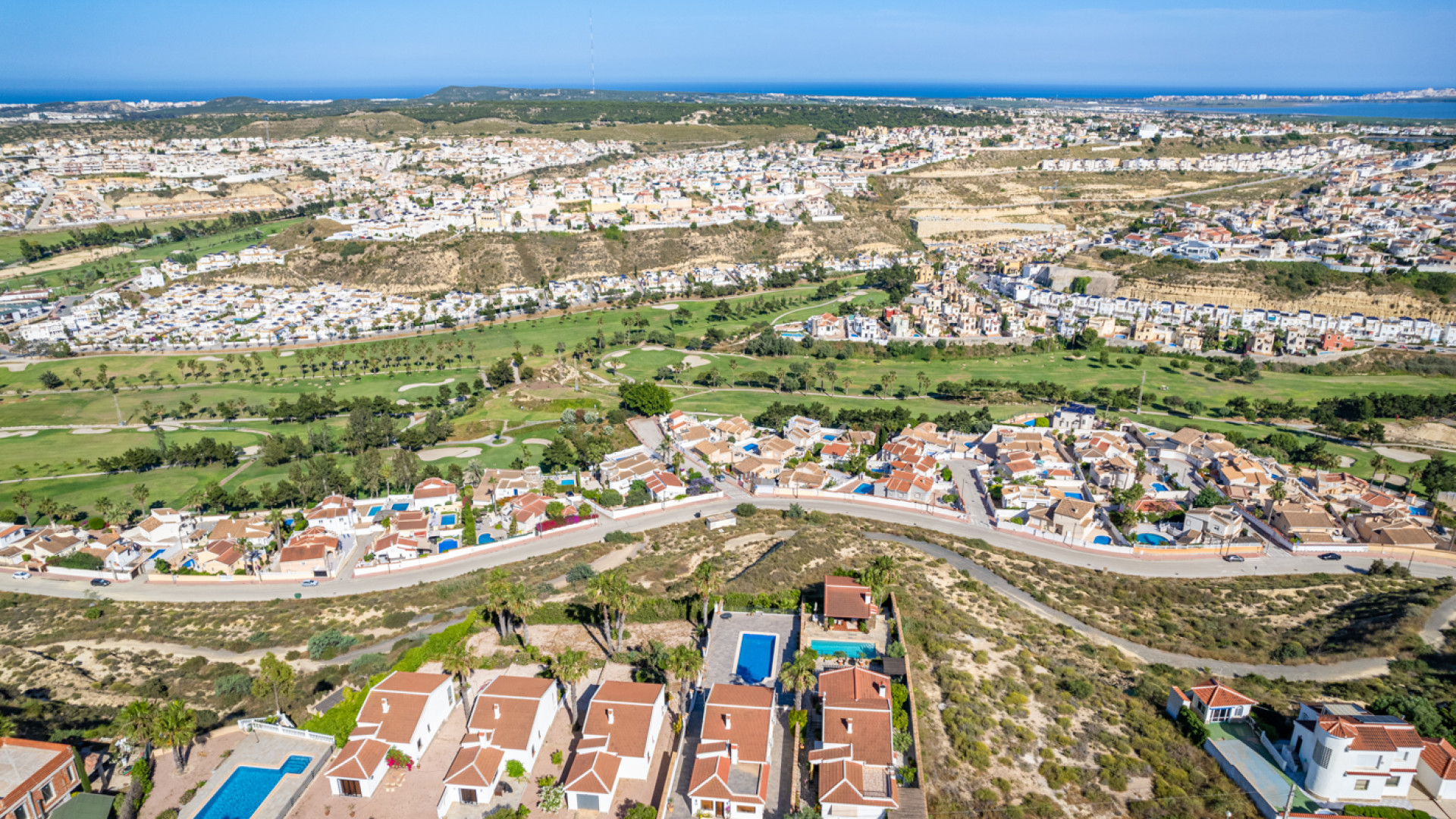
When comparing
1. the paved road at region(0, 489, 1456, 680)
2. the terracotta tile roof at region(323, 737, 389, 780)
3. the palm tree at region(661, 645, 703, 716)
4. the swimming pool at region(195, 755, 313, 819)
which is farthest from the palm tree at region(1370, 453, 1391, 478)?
the swimming pool at region(195, 755, 313, 819)

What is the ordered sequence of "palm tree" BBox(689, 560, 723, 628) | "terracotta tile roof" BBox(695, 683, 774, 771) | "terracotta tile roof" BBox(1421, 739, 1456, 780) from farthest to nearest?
"palm tree" BBox(689, 560, 723, 628)
"terracotta tile roof" BBox(695, 683, 774, 771)
"terracotta tile roof" BBox(1421, 739, 1456, 780)

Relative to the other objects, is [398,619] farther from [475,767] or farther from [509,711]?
[475,767]

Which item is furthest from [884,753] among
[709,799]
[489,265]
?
[489,265]

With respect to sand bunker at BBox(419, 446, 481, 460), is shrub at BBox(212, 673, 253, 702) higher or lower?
higher

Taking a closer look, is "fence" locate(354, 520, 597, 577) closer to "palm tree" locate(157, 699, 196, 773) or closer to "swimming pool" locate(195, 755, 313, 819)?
"palm tree" locate(157, 699, 196, 773)

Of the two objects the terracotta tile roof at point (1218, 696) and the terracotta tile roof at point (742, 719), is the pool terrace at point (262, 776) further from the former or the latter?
the terracotta tile roof at point (1218, 696)

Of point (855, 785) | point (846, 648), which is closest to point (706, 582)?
point (846, 648)

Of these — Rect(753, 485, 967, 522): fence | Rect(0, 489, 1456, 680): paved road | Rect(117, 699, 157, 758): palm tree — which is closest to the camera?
Rect(117, 699, 157, 758): palm tree

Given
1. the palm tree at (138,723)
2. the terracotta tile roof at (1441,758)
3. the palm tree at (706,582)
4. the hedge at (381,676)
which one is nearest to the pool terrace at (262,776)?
the hedge at (381,676)
